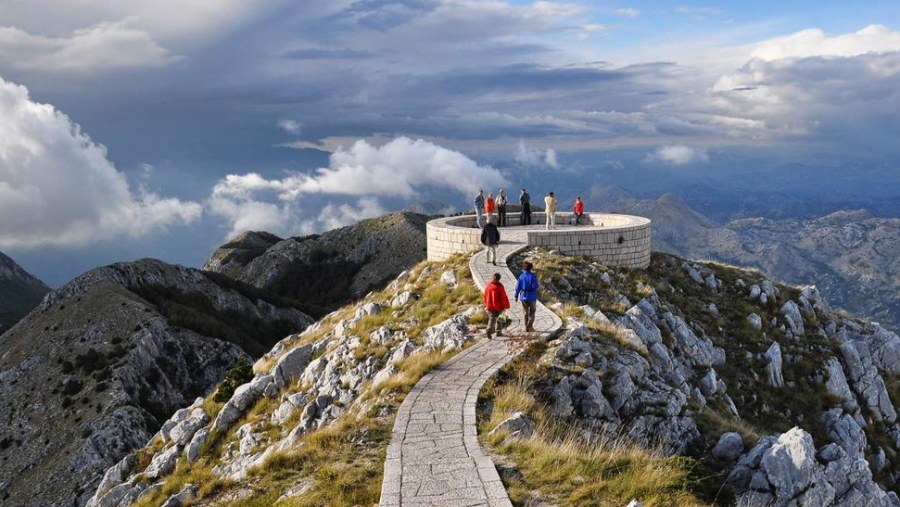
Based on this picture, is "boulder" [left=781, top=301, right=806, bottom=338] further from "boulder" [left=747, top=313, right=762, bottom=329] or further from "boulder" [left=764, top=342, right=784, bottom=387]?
"boulder" [left=764, top=342, right=784, bottom=387]

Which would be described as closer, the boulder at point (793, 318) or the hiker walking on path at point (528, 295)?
the hiker walking on path at point (528, 295)

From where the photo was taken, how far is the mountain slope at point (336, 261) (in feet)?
383

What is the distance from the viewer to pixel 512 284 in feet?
76.0

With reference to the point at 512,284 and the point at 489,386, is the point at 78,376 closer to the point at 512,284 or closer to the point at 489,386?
the point at 512,284

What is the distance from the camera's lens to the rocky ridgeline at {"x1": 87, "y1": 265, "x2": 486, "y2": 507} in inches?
606

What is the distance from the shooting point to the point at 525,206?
38812 millimetres

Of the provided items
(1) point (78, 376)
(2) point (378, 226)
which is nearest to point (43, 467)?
(1) point (78, 376)

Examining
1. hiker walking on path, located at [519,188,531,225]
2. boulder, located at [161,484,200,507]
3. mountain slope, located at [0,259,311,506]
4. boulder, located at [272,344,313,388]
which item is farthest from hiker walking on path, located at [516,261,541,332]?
mountain slope, located at [0,259,311,506]

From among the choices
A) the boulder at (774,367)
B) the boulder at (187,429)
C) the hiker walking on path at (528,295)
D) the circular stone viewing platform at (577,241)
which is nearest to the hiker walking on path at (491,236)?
the circular stone viewing platform at (577,241)

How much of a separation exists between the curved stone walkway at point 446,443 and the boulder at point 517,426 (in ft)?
1.71

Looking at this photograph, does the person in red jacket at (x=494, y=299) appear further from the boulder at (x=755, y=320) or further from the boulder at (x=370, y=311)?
the boulder at (x=755, y=320)

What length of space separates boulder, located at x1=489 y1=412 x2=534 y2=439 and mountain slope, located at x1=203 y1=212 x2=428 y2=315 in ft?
320

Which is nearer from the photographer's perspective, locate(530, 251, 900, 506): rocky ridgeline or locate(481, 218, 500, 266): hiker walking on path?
locate(530, 251, 900, 506): rocky ridgeline

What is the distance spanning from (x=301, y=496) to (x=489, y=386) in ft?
16.9
